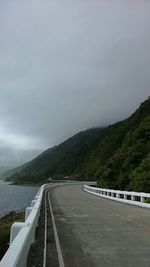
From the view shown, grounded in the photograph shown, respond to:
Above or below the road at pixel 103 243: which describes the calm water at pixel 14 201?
above

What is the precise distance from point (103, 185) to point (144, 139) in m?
7.81

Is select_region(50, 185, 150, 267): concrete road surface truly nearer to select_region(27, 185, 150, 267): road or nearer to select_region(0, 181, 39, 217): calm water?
select_region(27, 185, 150, 267): road

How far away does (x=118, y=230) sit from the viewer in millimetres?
14250

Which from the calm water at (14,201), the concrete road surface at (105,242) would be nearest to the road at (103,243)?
the concrete road surface at (105,242)

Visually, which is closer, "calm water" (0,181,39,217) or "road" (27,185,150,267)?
"road" (27,185,150,267)

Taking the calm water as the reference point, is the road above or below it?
below

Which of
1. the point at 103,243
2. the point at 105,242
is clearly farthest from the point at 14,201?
the point at 103,243

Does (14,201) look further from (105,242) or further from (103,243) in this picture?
(103,243)

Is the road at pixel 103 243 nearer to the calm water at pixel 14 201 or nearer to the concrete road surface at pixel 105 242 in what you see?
the concrete road surface at pixel 105 242

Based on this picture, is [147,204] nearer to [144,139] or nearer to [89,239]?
[89,239]

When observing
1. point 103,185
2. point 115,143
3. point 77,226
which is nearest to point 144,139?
point 103,185

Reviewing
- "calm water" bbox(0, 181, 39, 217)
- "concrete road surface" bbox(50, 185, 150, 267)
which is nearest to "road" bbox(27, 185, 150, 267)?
"concrete road surface" bbox(50, 185, 150, 267)

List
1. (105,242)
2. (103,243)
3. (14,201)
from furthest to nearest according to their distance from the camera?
1. (14,201)
2. (105,242)
3. (103,243)

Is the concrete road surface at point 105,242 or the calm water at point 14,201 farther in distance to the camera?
the calm water at point 14,201
